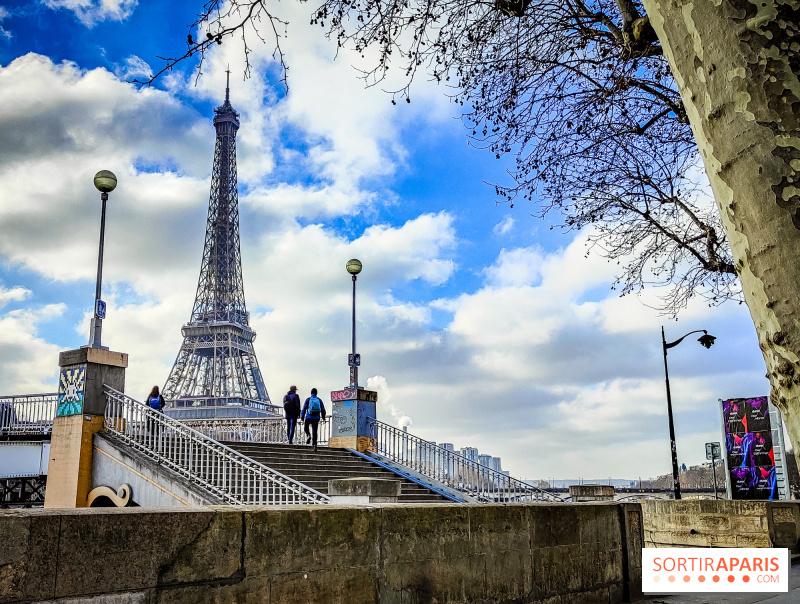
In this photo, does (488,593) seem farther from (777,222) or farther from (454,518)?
(777,222)

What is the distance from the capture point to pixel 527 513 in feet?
21.9

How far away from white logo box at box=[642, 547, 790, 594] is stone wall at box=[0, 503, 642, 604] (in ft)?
1.88

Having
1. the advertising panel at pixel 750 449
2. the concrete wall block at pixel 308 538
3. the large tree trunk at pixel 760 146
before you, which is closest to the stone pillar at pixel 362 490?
the concrete wall block at pixel 308 538

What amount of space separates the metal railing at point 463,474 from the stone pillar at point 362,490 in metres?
8.57

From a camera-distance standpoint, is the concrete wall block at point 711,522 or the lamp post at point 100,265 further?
the concrete wall block at point 711,522

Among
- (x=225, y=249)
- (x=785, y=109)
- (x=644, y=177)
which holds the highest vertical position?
(x=225, y=249)

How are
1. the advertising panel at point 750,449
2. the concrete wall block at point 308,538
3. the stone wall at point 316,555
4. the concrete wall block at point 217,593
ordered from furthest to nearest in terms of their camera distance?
the advertising panel at point 750,449 → the concrete wall block at point 308,538 → the concrete wall block at point 217,593 → the stone wall at point 316,555

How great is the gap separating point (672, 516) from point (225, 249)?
7128cm

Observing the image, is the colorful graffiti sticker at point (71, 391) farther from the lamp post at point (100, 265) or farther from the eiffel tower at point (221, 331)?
the eiffel tower at point (221, 331)

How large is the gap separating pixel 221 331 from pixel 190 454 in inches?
2428

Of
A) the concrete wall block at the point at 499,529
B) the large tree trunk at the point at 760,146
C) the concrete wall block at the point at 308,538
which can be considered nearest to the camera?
the large tree trunk at the point at 760,146

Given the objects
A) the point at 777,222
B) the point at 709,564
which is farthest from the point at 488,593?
the point at 777,222

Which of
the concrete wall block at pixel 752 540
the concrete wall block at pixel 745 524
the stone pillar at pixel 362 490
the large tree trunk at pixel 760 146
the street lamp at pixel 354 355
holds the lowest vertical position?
the concrete wall block at pixel 752 540

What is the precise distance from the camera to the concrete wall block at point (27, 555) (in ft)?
11.3
